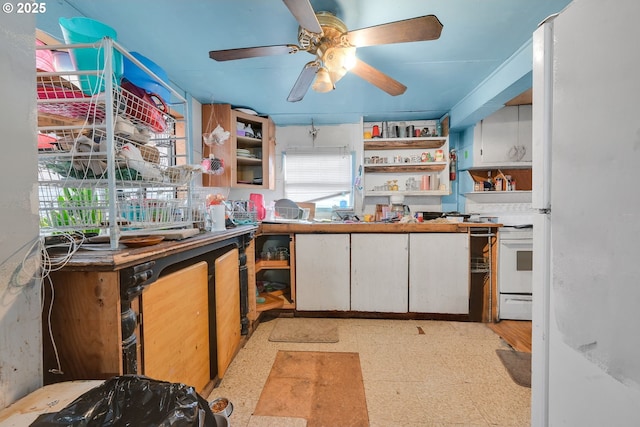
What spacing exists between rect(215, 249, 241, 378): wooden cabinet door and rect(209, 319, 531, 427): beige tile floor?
7.1 inches

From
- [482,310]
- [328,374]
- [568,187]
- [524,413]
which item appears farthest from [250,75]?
[482,310]

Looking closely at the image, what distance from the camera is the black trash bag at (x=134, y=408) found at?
48 centimetres

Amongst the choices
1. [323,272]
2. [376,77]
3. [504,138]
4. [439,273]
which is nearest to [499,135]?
[504,138]

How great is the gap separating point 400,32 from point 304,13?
508 mm

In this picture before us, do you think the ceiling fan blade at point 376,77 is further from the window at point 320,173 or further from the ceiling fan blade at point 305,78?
the window at point 320,173

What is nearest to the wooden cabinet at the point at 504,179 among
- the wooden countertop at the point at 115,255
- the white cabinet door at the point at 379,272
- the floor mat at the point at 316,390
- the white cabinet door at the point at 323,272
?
the white cabinet door at the point at 379,272

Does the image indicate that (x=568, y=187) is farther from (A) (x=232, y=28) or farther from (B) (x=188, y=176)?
(A) (x=232, y=28)

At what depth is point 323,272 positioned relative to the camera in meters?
2.34

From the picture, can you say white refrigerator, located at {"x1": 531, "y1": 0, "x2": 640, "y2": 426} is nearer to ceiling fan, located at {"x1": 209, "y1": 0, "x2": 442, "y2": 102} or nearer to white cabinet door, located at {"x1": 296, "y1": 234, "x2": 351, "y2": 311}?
ceiling fan, located at {"x1": 209, "y1": 0, "x2": 442, "y2": 102}

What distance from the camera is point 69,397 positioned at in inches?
21.9

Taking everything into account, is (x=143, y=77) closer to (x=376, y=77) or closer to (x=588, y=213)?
(x=376, y=77)

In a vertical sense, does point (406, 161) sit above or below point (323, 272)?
above

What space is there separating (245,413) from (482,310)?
7.32 feet

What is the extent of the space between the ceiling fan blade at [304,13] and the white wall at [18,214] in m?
0.90
